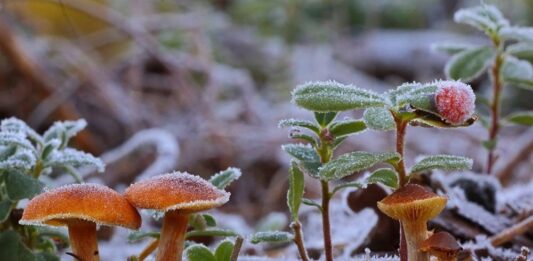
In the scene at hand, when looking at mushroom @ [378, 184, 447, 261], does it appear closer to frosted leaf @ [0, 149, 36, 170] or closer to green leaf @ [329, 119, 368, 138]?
green leaf @ [329, 119, 368, 138]

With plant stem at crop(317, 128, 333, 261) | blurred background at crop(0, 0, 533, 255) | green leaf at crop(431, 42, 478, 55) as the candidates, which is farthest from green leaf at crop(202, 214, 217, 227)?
blurred background at crop(0, 0, 533, 255)

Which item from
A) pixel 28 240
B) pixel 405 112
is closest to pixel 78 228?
pixel 28 240

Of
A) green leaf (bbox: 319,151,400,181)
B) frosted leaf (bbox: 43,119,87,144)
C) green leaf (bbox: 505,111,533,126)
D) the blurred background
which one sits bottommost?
green leaf (bbox: 319,151,400,181)

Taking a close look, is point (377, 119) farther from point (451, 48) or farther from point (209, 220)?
point (451, 48)

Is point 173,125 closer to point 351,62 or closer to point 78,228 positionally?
point 78,228

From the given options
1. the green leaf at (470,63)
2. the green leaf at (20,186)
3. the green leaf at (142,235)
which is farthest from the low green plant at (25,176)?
the green leaf at (470,63)

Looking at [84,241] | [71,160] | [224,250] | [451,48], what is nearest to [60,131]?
[71,160]

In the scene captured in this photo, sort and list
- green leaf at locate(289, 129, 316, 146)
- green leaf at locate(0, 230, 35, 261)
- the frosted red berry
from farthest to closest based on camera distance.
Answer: green leaf at locate(0, 230, 35, 261) → green leaf at locate(289, 129, 316, 146) → the frosted red berry
